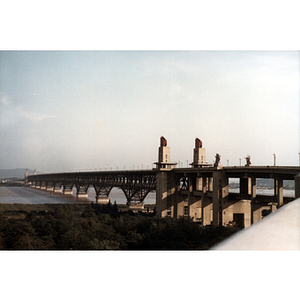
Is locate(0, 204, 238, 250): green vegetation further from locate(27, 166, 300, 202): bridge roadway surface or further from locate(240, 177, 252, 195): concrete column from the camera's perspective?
locate(240, 177, 252, 195): concrete column

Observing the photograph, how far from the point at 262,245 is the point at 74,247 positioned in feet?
36.8

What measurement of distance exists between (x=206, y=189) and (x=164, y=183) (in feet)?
14.5

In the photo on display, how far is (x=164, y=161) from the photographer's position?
107 ft

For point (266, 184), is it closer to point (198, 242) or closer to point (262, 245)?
point (198, 242)

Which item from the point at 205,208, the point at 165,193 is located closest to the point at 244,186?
the point at 205,208

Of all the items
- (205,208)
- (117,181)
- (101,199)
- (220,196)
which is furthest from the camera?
(101,199)

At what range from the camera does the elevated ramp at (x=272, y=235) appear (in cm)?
809

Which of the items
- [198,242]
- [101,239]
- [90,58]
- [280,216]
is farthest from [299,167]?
[90,58]

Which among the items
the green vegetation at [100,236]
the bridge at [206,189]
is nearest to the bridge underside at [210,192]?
the bridge at [206,189]

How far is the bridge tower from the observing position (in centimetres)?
3241

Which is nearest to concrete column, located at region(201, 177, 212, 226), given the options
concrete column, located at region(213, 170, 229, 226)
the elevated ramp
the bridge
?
the bridge

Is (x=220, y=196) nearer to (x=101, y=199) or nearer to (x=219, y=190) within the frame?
(x=219, y=190)

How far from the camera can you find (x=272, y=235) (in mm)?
8508

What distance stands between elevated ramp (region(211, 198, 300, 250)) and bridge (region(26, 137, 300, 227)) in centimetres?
511
